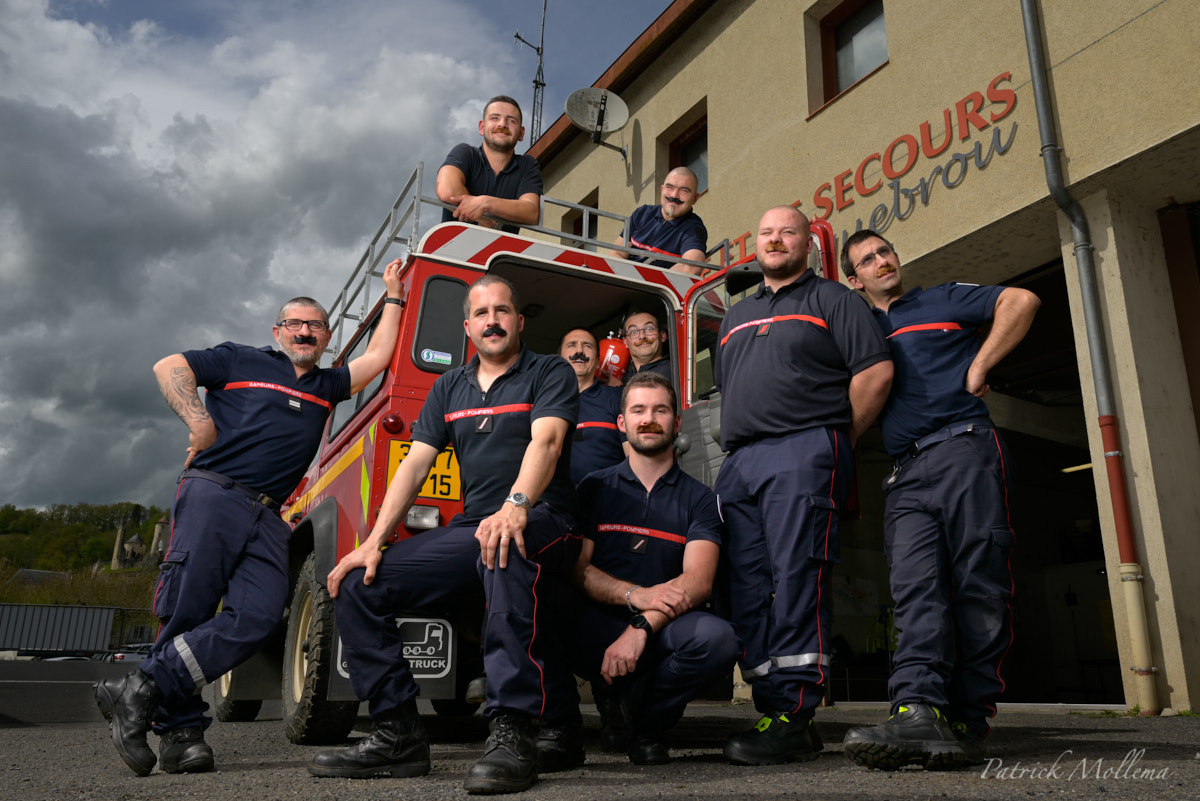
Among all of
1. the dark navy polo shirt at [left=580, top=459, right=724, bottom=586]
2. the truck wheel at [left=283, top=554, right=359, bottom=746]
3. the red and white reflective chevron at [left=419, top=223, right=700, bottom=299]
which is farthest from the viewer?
the red and white reflective chevron at [left=419, top=223, right=700, bottom=299]

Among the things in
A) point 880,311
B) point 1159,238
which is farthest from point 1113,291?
point 880,311

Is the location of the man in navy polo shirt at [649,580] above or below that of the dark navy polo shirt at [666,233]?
below

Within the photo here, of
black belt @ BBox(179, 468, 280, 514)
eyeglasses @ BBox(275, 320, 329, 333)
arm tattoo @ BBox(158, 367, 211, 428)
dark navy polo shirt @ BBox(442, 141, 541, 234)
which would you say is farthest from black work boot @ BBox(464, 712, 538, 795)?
dark navy polo shirt @ BBox(442, 141, 541, 234)

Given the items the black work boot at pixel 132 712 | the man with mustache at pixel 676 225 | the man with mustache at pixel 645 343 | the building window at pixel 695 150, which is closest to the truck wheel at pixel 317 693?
the black work boot at pixel 132 712

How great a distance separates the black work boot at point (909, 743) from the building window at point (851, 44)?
24.1 ft

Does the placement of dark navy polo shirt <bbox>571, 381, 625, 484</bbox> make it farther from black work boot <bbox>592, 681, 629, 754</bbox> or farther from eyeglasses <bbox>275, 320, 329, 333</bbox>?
eyeglasses <bbox>275, 320, 329, 333</bbox>

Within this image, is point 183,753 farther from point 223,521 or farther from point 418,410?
point 418,410

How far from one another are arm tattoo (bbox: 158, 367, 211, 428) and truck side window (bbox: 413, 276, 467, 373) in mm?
1011

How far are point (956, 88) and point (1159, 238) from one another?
2.04m

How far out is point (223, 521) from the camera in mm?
3381

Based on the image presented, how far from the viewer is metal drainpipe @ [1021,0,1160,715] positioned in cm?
547

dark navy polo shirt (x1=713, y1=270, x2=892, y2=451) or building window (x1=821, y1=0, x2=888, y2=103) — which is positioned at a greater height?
building window (x1=821, y1=0, x2=888, y2=103)

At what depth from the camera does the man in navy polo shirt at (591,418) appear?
179 inches

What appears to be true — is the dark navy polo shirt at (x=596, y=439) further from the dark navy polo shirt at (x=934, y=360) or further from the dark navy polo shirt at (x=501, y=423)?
the dark navy polo shirt at (x=934, y=360)
